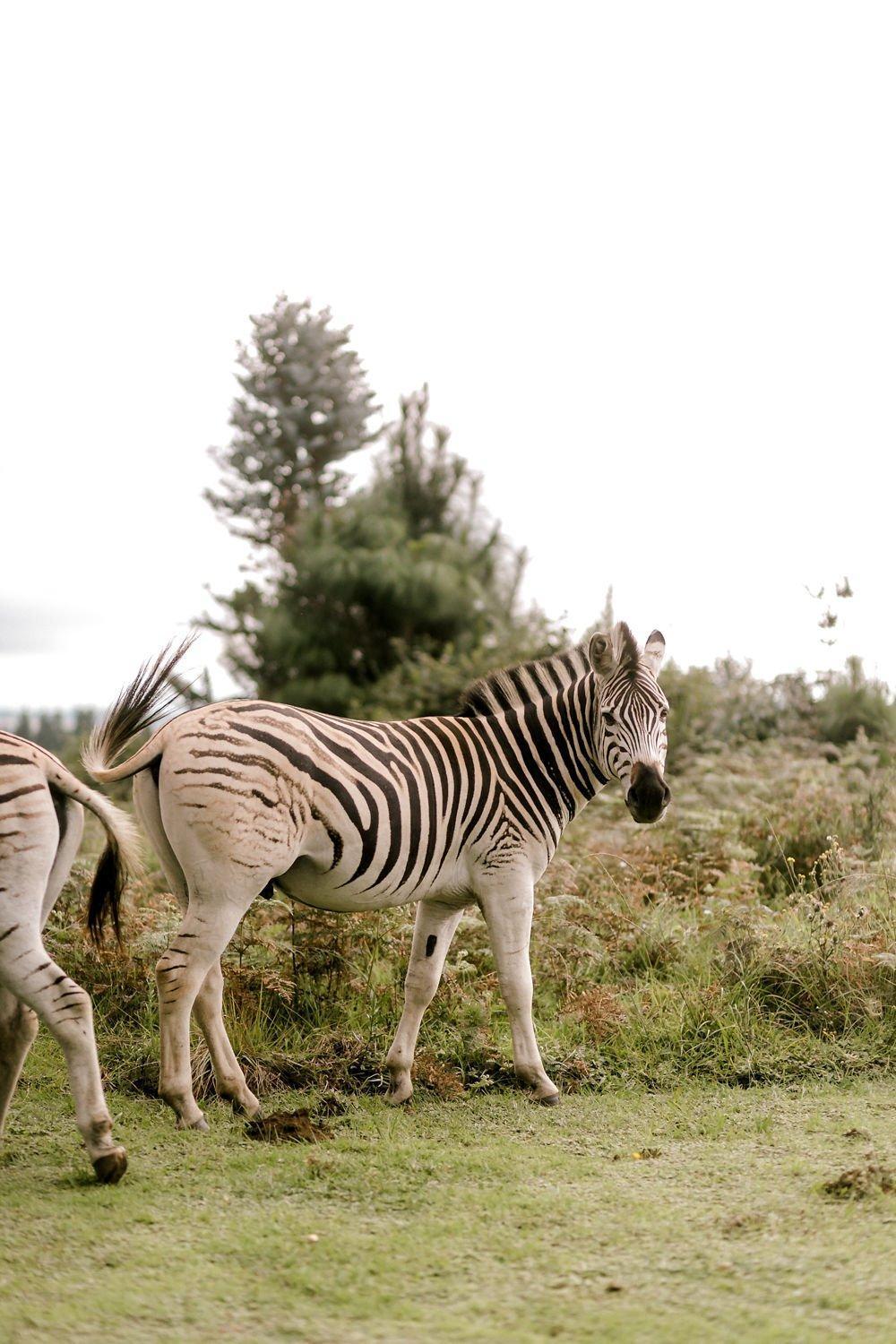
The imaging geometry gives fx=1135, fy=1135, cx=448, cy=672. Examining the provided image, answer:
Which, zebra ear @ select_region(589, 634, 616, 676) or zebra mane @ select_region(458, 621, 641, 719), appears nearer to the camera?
zebra ear @ select_region(589, 634, 616, 676)

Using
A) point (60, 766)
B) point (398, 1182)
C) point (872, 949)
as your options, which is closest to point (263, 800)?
point (60, 766)

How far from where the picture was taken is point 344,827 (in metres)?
4.86

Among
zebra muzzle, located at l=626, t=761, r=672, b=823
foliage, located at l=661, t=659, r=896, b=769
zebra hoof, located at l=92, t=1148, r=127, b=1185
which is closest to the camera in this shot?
A: zebra hoof, located at l=92, t=1148, r=127, b=1185

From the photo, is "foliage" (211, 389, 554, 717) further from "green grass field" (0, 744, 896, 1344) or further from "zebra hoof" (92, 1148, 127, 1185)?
"zebra hoof" (92, 1148, 127, 1185)

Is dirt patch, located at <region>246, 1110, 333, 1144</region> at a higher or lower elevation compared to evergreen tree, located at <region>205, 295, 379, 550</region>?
lower

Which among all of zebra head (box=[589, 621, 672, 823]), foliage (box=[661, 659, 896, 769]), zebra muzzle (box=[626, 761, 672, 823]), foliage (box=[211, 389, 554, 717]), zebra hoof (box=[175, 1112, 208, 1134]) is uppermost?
foliage (box=[211, 389, 554, 717])

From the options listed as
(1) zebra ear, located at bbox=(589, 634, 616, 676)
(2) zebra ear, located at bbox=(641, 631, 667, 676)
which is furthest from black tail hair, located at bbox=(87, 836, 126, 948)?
(2) zebra ear, located at bbox=(641, 631, 667, 676)

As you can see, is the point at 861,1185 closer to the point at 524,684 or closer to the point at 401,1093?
the point at 401,1093

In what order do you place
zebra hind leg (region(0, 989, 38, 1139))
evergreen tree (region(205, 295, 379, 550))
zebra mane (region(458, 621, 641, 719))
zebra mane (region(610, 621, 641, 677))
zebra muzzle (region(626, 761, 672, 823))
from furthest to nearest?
evergreen tree (region(205, 295, 379, 550)) → zebra mane (region(458, 621, 641, 719)) → zebra mane (region(610, 621, 641, 677)) → zebra muzzle (region(626, 761, 672, 823)) → zebra hind leg (region(0, 989, 38, 1139))

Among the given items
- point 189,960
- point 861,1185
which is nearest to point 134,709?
point 189,960

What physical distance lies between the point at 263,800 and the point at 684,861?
14.1ft

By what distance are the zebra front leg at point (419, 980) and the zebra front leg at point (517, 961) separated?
23 centimetres

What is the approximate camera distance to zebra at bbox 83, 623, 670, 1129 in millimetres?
4562

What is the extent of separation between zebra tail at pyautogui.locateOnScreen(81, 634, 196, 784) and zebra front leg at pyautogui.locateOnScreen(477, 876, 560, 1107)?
172cm
